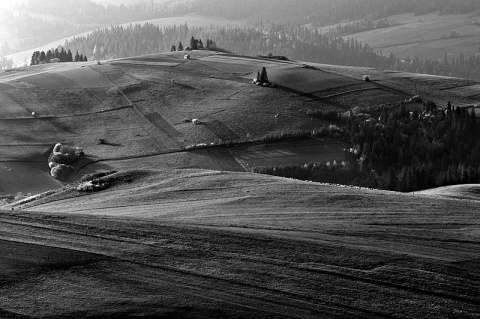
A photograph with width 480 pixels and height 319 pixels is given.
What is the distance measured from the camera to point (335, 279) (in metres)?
31.8

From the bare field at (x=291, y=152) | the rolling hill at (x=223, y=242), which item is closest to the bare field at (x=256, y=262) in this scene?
the rolling hill at (x=223, y=242)

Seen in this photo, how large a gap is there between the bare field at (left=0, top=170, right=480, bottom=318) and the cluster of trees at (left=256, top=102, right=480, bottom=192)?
29986 mm

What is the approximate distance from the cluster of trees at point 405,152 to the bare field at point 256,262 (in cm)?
2999

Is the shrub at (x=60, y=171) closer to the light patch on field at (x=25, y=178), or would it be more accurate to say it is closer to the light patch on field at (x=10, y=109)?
the light patch on field at (x=25, y=178)

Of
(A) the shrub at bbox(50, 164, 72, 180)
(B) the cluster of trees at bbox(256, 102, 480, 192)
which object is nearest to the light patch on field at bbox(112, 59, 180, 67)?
(B) the cluster of trees at bbox(256, 102, 480, 192)

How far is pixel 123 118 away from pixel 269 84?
985 inches

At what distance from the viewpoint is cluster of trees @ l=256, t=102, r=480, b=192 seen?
3044 inches

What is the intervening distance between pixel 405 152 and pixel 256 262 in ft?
195

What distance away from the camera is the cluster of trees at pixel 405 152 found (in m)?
77.3

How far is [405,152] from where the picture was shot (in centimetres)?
8925

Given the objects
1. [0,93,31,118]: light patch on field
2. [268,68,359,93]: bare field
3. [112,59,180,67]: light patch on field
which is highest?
[112,59,180,67]: light patch on field

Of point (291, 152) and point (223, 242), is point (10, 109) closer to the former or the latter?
point (291, 152)

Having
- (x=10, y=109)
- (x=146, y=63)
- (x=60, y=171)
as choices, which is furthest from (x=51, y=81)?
(x=60, y=171)

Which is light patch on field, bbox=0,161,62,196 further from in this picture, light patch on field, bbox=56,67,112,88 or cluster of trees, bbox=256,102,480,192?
light patch on field, bbox=56,67,112,88
